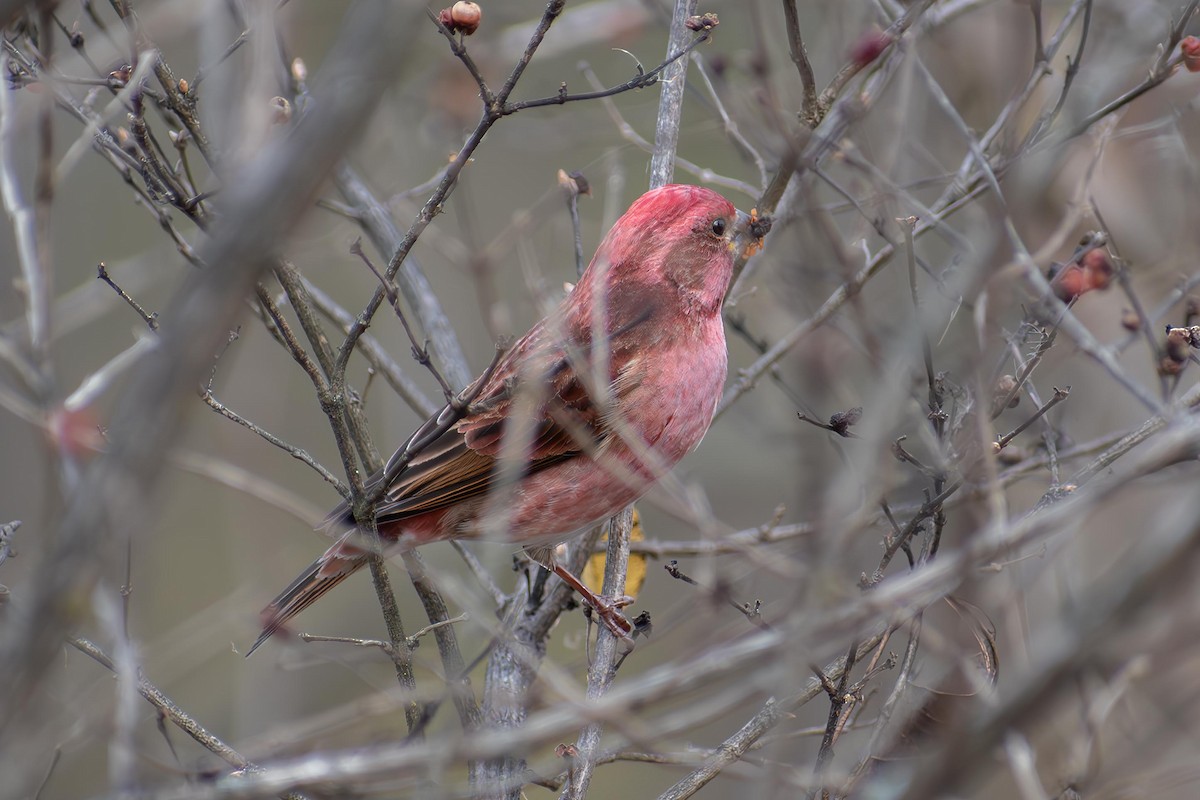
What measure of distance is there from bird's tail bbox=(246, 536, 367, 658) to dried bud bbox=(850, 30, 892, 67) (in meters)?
2.59

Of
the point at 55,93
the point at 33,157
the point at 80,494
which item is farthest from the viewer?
the point at 33,157

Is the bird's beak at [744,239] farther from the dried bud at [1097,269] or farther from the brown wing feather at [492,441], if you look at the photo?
the dried bud at [1097,269]

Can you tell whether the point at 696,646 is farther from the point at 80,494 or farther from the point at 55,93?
the point at 55,93

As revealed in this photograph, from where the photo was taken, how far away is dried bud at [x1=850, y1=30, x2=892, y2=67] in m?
3.59

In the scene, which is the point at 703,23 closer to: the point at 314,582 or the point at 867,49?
the point at 867,49

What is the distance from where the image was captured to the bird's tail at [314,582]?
467 centimetres

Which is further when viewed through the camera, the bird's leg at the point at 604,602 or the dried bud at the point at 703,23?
the bird's leg at the point at 604,602

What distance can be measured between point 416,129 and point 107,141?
3973 millimetres

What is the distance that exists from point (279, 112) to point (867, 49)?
2.05m

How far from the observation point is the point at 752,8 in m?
2.65

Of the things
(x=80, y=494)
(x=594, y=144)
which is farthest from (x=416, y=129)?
(x=80, y=494)

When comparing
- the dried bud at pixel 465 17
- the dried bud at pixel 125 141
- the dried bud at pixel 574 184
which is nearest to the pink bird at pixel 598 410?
the dried bud at pixel 574 184

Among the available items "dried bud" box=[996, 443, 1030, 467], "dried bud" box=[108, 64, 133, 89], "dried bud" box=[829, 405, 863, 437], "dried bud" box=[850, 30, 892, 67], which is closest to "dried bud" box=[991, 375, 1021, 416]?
"dried bud" box=[829, 405, 863, 437]

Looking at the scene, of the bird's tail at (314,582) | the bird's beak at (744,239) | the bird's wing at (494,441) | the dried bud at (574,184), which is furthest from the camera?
the bird's beak at (744,239)
